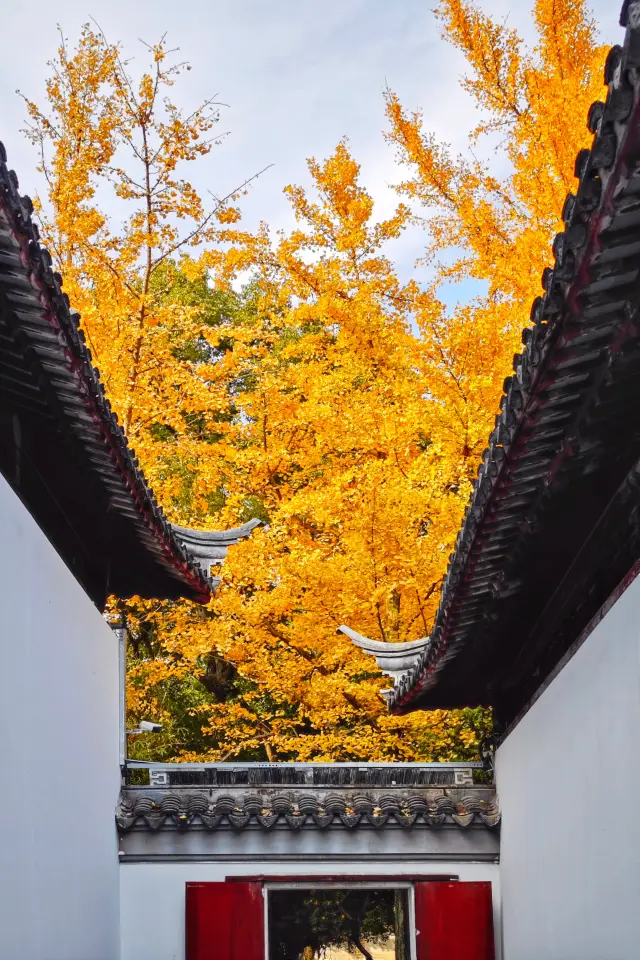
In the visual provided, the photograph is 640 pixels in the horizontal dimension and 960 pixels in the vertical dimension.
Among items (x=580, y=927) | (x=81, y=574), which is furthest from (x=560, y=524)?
(x=81, y=574)

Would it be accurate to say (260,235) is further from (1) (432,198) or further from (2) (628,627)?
(2) (628,627)

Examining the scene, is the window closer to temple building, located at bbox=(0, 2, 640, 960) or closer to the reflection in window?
temple building, located at bbox=(0, 2, 640, 960)

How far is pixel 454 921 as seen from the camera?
29.1 feet

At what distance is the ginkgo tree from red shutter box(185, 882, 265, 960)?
13.8ft

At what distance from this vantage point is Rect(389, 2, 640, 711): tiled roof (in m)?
2.98

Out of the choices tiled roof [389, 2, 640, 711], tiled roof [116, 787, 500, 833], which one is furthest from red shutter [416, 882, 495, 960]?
tiled roof [389, 2, 640, 711]

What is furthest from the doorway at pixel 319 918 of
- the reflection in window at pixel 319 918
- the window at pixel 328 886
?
the window at pixel 328 886

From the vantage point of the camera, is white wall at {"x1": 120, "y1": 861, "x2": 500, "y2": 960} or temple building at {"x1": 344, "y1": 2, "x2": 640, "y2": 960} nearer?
temple building at {"x1": 344, "y1": 2, "x2": 640, "y2": 960}

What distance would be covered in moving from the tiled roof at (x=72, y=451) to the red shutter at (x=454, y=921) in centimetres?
312

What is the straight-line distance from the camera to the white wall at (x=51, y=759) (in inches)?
208

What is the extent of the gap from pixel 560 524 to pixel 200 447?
9185 mm

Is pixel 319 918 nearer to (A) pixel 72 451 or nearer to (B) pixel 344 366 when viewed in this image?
(B) pixel 344 366

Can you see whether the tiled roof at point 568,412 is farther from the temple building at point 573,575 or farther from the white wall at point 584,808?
the white wall at point 584,808

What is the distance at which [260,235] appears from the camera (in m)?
15.0
